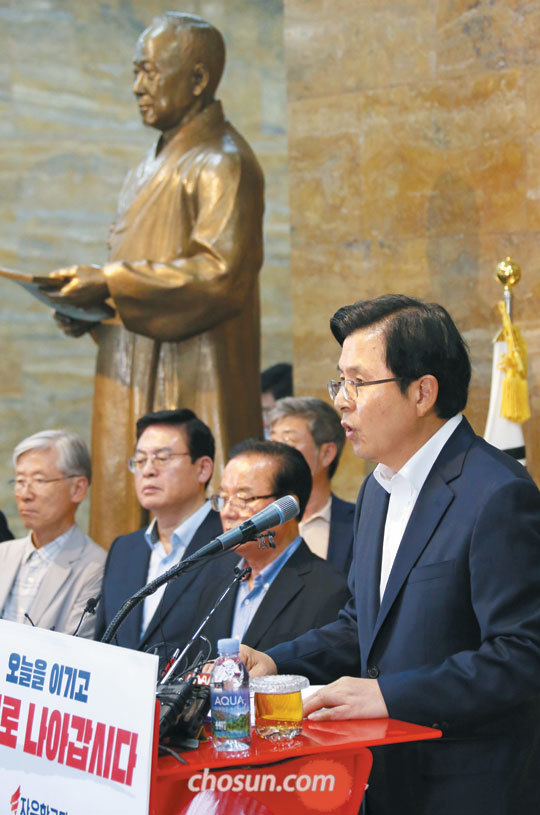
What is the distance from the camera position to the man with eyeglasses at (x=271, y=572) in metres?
3.62

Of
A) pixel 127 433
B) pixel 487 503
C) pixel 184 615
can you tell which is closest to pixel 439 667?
pixel 487 503

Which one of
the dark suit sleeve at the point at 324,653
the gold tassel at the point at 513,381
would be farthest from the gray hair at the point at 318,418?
the dark suit sleeve at the point at 324,653

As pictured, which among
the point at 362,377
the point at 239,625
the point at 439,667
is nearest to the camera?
the point at 439,667

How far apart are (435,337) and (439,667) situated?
0.74 meters

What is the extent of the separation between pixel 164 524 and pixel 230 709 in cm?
248

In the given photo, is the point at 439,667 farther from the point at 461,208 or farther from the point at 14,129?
the point at 14,129

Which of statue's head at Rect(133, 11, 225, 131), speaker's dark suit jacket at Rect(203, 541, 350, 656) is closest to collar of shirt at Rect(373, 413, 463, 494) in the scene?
speaker's dark suit jacket at Rect(203, 541, 350, 656)

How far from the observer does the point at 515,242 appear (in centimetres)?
608

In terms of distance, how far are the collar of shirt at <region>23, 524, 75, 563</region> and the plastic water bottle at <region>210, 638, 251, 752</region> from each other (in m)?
2.84

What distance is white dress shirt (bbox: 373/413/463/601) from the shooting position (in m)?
2.65

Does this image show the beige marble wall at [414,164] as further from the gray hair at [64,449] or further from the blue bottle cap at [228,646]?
the blue bottle cap at [228,646]

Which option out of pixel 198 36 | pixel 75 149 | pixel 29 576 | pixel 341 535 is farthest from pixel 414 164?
pixel 75 149

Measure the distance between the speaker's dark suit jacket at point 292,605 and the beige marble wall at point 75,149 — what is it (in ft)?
18.4

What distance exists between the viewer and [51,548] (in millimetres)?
4969
